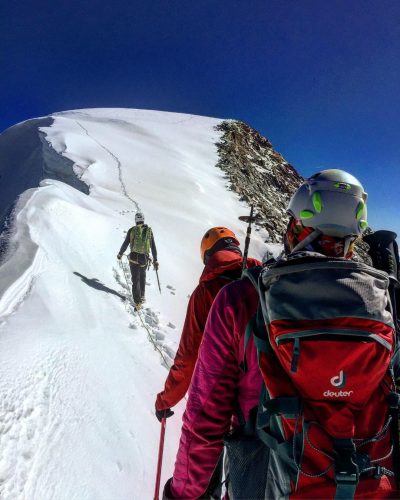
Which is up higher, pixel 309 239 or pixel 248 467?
pixel 309 239

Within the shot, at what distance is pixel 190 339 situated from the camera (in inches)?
92.4

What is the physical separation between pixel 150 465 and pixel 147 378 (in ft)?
4.30

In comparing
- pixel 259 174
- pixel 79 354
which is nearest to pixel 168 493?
pixel 79 354

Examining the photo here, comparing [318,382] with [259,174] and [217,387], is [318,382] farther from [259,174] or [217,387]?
[259,174]

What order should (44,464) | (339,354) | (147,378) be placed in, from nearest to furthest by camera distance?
1. (339,354)
2. (44,464)
3. (147,378)

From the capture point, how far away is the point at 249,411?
1.66m

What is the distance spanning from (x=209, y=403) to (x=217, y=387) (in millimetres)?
88

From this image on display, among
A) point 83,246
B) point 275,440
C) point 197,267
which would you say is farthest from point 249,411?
point 197,267

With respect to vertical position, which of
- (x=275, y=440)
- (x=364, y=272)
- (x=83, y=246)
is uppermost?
(x=83, y=246)

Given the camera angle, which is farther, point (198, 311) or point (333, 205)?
point (198, 311)

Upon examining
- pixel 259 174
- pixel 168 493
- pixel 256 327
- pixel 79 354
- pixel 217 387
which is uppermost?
pixel 259 174

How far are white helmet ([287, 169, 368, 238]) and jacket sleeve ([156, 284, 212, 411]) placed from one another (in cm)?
81

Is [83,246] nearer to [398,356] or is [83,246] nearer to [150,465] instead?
[150,465]

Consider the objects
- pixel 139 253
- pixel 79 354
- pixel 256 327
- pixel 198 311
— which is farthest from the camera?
pixel 139 253
